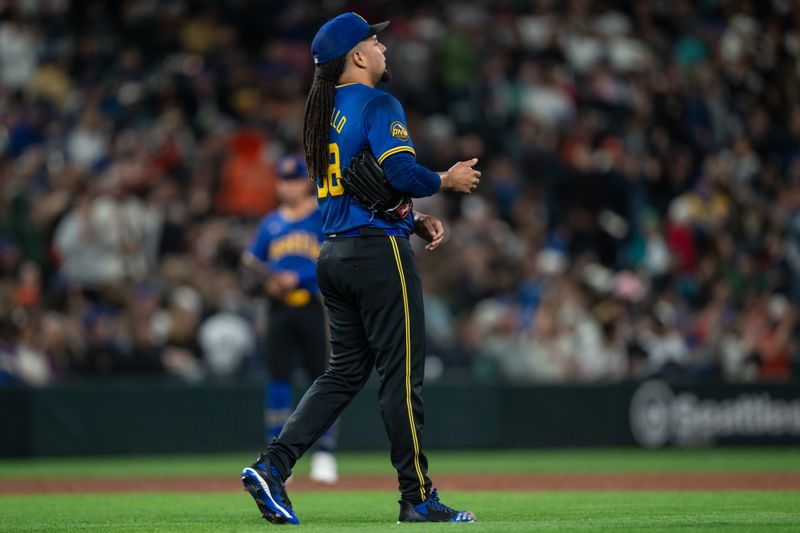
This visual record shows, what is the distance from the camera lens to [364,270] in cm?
676

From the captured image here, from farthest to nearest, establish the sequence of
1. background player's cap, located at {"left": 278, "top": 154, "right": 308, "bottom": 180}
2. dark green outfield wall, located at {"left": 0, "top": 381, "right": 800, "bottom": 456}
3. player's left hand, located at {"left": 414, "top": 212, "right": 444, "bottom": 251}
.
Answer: dark green outfield wall, located at {"left": 0, "top": 381, "right": 800, "bottom": 456} < background player's cap, located at {"left": 278, "top": 154, "right": 308, "bottom": 180} < player's left hand, located at {"left": 414, "top": 212, "right": 444, "bottom": 251}

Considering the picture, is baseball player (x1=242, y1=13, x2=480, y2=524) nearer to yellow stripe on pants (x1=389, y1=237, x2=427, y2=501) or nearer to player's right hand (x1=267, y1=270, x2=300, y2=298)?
yellow stripe on pants (x1=389, y1=237, x2=427, y2=501)

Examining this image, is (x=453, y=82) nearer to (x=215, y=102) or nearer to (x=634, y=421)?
(x=215, y=102)

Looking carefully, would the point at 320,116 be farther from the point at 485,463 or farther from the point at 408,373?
the point at 485,463

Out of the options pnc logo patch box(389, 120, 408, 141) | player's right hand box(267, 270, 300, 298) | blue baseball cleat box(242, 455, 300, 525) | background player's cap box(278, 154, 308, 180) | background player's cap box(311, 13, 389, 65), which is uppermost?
background player's cap box(278, 154, 308, 180)

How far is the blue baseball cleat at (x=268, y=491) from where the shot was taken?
671 centimetres

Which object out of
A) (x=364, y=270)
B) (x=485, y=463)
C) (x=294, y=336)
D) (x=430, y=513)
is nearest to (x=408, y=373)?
(x=364, y=270)

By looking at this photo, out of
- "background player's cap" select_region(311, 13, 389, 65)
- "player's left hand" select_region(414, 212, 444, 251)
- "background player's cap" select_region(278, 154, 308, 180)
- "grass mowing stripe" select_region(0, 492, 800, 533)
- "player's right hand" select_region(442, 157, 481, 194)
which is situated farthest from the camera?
"background player's cap" select_region(278, 154, 308, 180)

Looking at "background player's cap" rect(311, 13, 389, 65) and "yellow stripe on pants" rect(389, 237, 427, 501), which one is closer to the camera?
"yellow stripe on pants" rect(389, 237, 427, 501)

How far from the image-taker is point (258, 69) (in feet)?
61.6

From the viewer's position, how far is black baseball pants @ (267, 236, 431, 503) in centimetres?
675

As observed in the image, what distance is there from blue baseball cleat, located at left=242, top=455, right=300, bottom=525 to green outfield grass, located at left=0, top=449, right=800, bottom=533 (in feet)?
0.27

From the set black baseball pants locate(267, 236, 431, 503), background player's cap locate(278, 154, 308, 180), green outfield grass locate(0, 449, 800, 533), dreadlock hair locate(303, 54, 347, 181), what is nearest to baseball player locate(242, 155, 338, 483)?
background player's cap locate(278, 154, 308, 180)

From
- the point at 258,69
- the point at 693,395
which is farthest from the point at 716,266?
the point at 258,69
